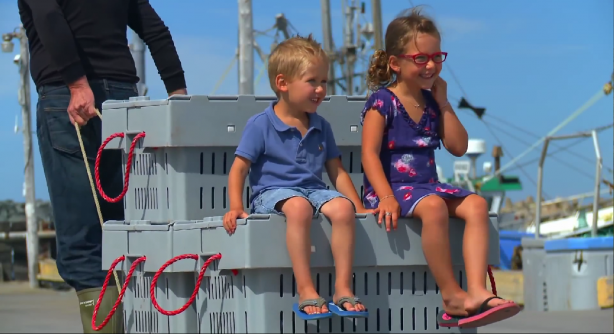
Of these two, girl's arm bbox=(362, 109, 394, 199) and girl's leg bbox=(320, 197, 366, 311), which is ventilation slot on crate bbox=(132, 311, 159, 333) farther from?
girl's arm bbox=(362, 109, 394, 199)

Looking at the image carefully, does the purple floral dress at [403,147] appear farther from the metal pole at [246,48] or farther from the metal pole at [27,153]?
the metal pole at [27,153]

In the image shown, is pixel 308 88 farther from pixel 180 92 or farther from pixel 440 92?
pixel 180 92

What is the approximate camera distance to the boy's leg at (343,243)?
11.7ft

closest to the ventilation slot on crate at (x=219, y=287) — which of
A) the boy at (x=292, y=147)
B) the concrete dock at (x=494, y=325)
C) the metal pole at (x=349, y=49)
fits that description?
the boy at (x=292, y=147)

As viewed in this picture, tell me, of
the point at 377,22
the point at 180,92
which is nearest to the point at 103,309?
the point at 180,92

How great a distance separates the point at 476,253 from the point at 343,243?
54 centimetres

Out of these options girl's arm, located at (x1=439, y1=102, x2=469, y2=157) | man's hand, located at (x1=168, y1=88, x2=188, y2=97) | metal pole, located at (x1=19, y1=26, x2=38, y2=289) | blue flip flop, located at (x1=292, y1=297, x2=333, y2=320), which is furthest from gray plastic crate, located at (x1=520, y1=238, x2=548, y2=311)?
metal pole, located at (x1=19, y1=26, x2=38, y2=289)

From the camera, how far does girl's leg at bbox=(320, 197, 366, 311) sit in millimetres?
3559

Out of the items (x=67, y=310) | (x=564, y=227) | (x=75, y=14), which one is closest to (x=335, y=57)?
(x=564, y=227)

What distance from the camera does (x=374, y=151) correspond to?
403cm

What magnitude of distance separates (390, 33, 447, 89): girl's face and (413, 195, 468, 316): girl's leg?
59 centimetres

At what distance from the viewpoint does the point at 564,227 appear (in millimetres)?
24438

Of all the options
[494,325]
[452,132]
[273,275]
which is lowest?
[494,325]

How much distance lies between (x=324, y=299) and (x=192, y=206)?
72 cm
